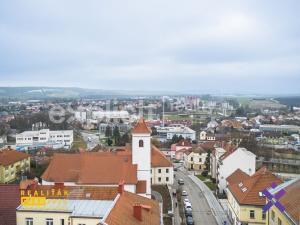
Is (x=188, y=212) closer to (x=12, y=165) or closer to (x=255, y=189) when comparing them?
(x=255, y=189)

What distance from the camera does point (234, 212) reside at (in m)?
33.5

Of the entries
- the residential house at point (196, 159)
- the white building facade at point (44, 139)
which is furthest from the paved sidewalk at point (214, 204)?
the white building facade at point (44, 139)

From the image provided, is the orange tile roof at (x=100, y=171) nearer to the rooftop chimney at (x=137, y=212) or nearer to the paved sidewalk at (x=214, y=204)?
the paved sidewalk at (x=214, y=204)

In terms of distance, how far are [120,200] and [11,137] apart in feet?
311

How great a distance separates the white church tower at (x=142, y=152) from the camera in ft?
120

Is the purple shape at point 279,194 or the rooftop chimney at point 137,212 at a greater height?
the purple shape at point 279,194

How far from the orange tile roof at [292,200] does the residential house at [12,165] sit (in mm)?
41500

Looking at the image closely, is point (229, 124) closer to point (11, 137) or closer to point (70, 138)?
point (70, 138)

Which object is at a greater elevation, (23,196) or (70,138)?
(23,196)

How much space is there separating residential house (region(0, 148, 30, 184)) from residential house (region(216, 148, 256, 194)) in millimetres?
28789

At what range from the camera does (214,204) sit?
41.6m

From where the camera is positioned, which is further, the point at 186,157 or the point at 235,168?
the point at 186,157

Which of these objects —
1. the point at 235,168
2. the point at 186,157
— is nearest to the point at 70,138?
the point at 186,157

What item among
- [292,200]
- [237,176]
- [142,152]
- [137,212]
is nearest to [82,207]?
[137,212]
